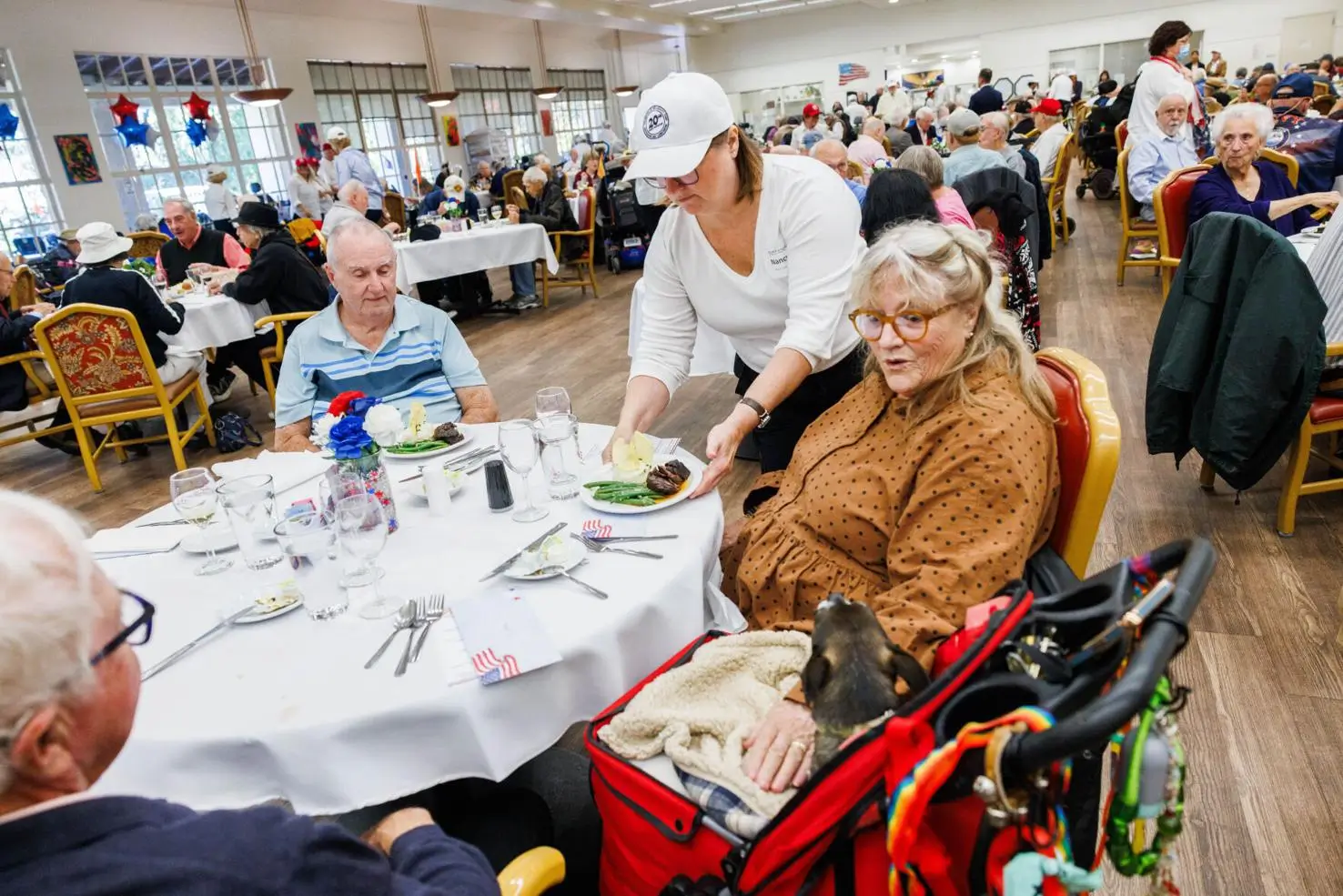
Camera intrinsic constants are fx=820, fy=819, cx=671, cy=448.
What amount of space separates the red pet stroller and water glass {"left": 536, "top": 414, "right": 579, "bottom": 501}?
0.80 meters

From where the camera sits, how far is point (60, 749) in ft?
2.33

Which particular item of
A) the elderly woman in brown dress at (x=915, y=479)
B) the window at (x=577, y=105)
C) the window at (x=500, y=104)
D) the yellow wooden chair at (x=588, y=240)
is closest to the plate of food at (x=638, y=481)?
the elderly woman in brown dress at (x=915, y=479)

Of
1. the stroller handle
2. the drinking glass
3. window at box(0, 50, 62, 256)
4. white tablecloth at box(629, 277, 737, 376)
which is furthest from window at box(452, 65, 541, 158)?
the stroller handle

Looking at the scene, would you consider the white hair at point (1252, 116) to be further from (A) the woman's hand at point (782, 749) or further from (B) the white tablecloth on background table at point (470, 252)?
(B) the white tablecloth on background table at point (470, 252)

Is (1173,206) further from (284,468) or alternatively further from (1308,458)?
(284,468)

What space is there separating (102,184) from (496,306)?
5659mm

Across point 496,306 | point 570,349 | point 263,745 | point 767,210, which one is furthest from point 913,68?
point 263,745

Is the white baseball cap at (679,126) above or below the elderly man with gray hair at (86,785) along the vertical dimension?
above

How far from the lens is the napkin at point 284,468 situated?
75.4 inches

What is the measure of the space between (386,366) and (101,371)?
267 centimetres

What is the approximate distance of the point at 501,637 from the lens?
4.05 ft

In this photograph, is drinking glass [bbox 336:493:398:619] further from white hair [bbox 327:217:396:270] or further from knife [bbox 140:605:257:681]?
white hair [bbox 327:217:396:270]

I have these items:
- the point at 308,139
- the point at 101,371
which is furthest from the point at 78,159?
the point at 101,371

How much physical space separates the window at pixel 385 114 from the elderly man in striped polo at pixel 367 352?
1130cm
